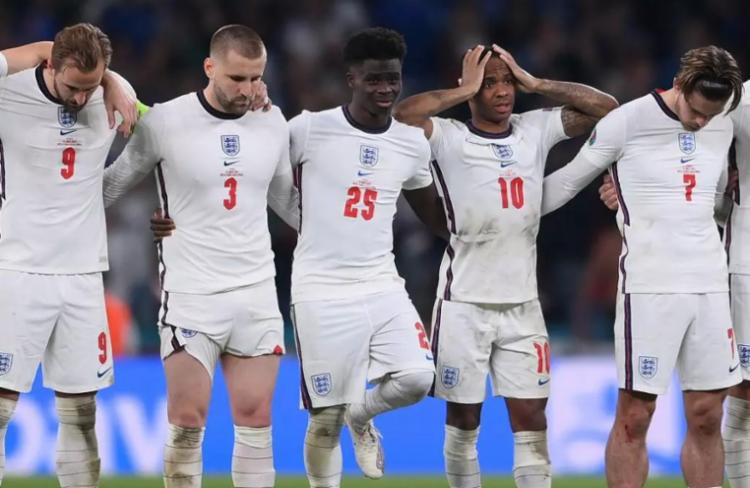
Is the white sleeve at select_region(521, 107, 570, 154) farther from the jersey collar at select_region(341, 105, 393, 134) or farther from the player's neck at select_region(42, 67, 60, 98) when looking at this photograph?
the player's neck at select_region(42, 67, 60, 98)

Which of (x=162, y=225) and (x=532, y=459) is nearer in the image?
(x=162, y=225)

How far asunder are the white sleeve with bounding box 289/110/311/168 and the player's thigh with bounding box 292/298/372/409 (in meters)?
0.78

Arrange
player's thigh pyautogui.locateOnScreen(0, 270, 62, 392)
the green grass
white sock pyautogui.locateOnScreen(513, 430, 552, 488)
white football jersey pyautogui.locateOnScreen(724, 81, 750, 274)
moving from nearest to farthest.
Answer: player's thigh pyautogui.locateOnScreen(0, 270, 62, 392) → white football jersey pyautogui.locateOnScreen(724, 81, 750, 274) → white sock pyautogui.locateOnScreen(513, 430, 552, 488) → the green grass

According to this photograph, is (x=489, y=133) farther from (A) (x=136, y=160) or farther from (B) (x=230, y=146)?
(A) (x=136, y=160)

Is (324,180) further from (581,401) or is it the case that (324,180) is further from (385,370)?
(581,401)

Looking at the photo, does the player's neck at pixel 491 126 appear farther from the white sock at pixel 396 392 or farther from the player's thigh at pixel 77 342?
the player's thigh at pixel 77 342

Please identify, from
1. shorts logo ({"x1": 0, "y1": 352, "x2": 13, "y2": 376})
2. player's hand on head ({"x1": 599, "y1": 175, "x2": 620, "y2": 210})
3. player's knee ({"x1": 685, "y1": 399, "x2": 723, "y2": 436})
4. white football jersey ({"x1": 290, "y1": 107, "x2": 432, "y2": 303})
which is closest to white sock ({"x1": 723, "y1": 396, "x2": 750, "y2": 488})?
player's knee ({"x1": 685, "y1": 399, "x2": 723, "y2": 436})

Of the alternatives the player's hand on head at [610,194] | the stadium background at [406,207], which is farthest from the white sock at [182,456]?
the stadium background at [406,207]

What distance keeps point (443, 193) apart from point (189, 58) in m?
7.12

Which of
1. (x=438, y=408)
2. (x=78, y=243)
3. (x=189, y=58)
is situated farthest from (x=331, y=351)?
(x=189, y=58)

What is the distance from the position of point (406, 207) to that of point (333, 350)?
625cm

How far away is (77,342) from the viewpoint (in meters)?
8.09

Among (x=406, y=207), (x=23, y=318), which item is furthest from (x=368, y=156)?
(x=406, y=207)

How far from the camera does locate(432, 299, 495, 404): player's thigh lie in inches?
344
